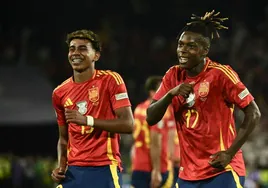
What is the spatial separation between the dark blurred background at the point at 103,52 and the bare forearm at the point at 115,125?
406 inches

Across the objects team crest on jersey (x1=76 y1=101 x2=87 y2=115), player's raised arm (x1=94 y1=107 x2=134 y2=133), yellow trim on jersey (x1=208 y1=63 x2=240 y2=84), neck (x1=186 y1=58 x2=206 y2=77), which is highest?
neck (x1=186 y1=58 x2=206 y2=77)

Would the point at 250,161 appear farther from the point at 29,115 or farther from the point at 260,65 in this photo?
the point at 29,115

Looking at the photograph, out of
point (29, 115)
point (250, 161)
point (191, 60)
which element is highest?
point (191, 60)

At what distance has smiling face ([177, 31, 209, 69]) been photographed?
537 cm

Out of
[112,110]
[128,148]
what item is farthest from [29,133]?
[112,110]

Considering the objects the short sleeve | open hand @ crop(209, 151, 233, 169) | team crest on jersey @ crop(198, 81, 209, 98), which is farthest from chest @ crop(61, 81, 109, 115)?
the short sleeve

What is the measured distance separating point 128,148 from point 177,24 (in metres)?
5.40

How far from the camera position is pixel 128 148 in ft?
54.5

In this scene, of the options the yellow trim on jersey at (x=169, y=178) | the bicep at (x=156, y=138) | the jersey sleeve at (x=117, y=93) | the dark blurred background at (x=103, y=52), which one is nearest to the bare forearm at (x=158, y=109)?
the jersey sleeve at (x=117, y=93)

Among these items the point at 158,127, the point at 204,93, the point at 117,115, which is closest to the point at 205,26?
the point at 204,93

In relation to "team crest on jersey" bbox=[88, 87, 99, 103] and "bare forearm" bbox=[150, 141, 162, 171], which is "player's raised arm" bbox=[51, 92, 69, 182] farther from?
"bare forearm" bbox=[150, 141, 162, 171]

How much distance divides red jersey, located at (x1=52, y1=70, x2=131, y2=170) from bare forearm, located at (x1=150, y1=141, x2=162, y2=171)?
3.09m

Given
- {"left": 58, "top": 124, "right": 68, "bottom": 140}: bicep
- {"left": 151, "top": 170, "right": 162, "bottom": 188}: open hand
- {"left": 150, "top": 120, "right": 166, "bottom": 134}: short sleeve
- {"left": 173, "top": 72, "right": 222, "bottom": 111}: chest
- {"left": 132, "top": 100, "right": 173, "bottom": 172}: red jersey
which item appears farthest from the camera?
{"left": 132, "top": 100, "right": 173, "bottom": 172}: red jersey

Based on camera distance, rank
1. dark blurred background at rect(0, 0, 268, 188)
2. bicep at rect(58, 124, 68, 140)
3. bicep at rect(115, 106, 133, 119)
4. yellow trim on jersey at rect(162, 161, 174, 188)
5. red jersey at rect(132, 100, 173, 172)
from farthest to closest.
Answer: dark blurred background at rect(0, 0, 268, 188)
yellow trim on jersey at rect(162, 161, 174, 188)
red jersey at rect(132, 100, 173, 172)
bicep at rect(58, 124, 68, 140)
bicep at rect(115, 106, 133, 119)
